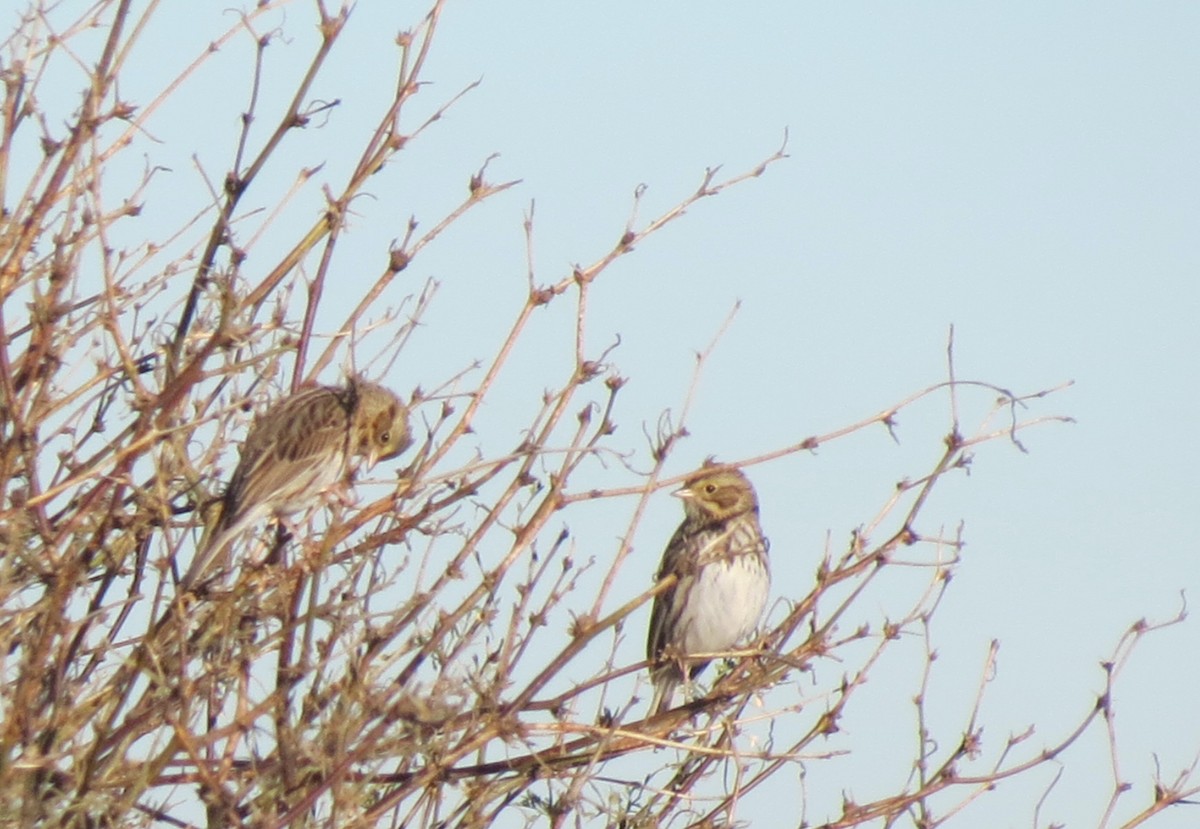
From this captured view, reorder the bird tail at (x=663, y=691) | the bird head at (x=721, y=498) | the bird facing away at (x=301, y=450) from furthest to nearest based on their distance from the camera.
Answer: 1. the bird head at (x=721, y=498)
2. the bird tail at (x=663, y=691)
3. the bird facing away at (x=301, y=450)

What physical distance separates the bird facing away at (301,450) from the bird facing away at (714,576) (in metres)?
1.55

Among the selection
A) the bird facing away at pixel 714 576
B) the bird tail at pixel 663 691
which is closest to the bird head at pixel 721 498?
the bird facing away at pixel 714 576

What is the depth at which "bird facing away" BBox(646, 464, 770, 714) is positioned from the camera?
25.1ft

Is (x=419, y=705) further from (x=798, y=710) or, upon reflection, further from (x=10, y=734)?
(x=798, y=710)

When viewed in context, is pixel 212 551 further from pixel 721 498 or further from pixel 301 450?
pixel 721 498

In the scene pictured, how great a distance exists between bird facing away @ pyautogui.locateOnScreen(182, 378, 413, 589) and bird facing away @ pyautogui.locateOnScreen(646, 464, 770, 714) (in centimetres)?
155

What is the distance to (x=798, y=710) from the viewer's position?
4.59 metres

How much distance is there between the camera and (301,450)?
6.01 meters

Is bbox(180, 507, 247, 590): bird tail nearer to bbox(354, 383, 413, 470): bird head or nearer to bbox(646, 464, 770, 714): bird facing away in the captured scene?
bbox(354, 383, 413, 470): bird head

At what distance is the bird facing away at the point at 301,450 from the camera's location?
15.2 ft

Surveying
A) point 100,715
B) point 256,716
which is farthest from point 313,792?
point 100,715

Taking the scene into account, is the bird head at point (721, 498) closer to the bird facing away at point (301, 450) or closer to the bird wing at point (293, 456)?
the bird facing away at point (301, 450)

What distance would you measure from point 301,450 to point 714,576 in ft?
7.26

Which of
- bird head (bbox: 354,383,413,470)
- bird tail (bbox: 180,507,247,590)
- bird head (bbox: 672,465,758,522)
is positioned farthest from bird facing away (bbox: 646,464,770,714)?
bird tail (bbox: 180,507,247,590)
